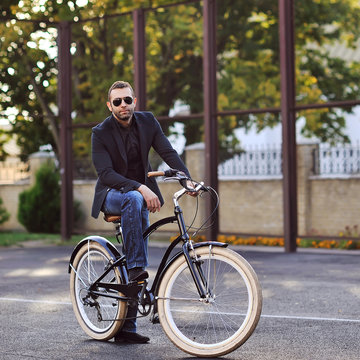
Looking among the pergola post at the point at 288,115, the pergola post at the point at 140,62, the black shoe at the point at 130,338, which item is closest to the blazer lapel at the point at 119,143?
the black shoe at the point at 130,338

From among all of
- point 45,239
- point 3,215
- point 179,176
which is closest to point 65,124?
point 45,239

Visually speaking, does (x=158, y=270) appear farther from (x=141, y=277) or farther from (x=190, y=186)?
(x=190, y=186)

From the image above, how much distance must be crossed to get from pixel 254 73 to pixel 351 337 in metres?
→ 16.2

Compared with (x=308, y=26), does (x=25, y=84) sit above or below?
below

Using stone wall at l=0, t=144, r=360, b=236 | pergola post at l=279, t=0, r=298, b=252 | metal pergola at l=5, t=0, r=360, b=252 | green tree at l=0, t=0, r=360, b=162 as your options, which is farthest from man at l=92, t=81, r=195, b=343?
green tree at l=0, t=0, r=360, b=162

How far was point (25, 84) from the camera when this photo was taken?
756 inches

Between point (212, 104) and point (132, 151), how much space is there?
30.9 ft

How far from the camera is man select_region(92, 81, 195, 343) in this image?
5.73m

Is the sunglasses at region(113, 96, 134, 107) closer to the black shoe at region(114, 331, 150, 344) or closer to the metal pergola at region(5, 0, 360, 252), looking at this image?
the black shoe at region(114, 331, 150, 344)

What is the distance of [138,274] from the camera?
5.77 meters

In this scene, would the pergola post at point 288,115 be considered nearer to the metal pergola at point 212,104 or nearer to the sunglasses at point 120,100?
the metal pergola at point 212,104

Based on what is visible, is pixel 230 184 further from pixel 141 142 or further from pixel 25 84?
pixel 141 142

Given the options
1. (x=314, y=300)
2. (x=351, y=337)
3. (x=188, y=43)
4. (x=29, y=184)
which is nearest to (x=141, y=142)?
(x=351, y=337)

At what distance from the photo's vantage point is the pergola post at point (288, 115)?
14.1 meters
